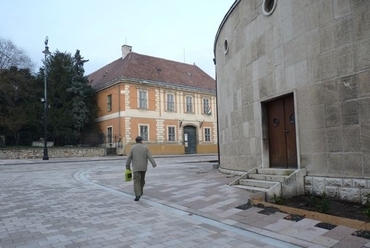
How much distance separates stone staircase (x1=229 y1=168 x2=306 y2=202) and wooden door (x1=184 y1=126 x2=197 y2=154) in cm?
3187

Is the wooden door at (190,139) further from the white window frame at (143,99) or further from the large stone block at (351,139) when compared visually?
the large stone block at (351,139)

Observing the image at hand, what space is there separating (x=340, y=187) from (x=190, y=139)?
3525cm

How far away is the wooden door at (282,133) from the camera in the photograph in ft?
27.7

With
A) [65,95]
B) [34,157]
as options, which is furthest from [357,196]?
[65,95]

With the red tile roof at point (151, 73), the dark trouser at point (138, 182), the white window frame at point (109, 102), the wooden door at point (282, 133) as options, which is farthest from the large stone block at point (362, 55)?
the white window frame at point (109, 102)

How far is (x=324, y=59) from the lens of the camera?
23.8ft

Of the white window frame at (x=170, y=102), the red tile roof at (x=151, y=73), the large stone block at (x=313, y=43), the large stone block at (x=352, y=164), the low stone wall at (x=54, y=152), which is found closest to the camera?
the large stone block at (x=352, y=164)

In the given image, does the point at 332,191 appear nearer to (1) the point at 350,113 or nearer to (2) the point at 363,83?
(1) the point at 350,113

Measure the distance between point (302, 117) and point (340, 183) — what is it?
1692 millimetres

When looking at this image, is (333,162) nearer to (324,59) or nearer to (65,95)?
(324,59)

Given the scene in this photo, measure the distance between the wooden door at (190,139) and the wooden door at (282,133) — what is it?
104 feet

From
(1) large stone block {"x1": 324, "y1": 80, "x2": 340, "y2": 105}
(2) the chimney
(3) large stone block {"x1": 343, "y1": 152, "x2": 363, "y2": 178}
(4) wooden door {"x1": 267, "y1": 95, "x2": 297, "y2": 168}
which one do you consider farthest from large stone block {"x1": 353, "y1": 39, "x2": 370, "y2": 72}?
(2) the chimney

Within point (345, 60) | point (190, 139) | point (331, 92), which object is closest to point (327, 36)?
point (345, 60)

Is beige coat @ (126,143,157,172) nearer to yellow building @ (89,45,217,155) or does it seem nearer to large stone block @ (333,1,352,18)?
large stone block @ (333,1,352,18)
